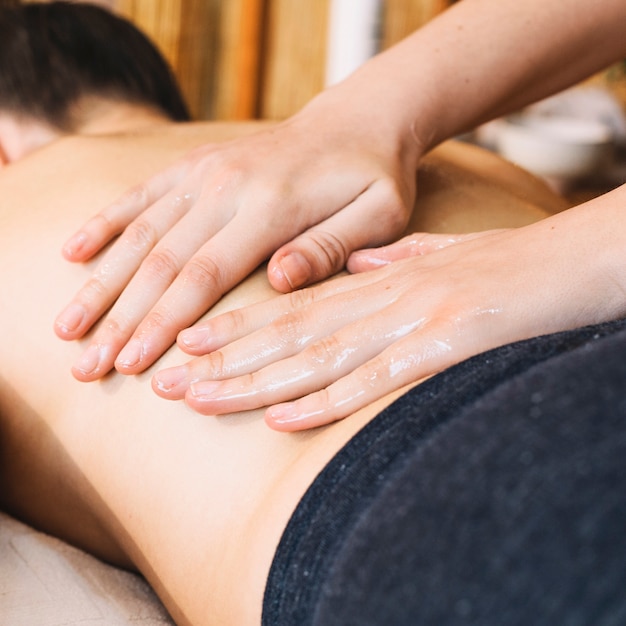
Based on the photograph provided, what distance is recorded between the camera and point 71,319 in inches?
31.8

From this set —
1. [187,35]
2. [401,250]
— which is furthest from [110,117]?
[187,35]

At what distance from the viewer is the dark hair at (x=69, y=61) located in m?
1.22

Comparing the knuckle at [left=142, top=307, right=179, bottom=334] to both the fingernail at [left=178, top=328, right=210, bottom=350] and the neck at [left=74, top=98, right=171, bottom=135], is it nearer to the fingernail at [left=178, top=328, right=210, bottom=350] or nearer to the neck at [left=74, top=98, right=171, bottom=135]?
the fingernail at [left=178, top=328, right=210, bottom=350]

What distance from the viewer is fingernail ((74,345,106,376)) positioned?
78 centimetres

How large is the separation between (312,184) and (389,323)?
0.24 meters

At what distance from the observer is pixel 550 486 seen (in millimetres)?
439

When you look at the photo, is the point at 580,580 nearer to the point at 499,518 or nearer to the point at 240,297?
the point at 499,518

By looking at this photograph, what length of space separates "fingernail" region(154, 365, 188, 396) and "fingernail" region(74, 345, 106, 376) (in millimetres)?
88

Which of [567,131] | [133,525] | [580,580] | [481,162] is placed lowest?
[567,131]

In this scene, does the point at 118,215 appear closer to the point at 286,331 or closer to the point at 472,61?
the point at 286,331

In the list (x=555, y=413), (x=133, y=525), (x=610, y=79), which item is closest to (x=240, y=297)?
(x=133, y=525)

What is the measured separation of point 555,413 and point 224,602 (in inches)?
14.0

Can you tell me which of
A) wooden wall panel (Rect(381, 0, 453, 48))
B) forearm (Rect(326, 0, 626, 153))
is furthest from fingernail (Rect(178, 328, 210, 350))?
wooden wall panel (Rect(381, 0, 453, 48))

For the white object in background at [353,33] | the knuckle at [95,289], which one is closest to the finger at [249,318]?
the knuckle at [95,289]
